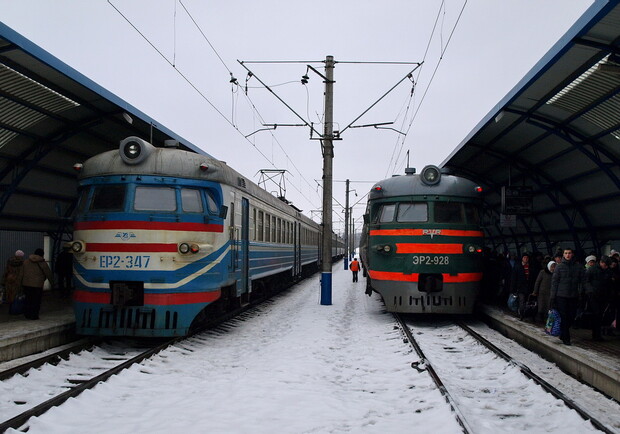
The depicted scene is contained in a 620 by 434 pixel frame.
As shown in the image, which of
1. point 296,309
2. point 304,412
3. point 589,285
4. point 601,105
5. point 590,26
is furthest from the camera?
point 296,309

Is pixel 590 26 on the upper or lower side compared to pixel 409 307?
upper

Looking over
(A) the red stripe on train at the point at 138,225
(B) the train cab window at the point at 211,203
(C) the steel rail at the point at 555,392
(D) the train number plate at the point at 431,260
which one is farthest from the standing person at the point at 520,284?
(A) the red stripe on train at the point at 138,225

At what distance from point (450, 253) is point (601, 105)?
164 inches

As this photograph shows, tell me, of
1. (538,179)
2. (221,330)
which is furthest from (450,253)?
(538,179)

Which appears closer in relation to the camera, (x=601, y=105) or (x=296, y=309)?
(x=601, y=105)

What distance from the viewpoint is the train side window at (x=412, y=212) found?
1202cm

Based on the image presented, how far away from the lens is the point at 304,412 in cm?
554

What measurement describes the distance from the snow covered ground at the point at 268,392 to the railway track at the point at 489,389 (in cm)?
20

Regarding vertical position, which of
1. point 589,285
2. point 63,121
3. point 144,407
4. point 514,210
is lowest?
point 144,407

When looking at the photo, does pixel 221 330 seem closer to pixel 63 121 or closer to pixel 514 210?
pixel 63 121

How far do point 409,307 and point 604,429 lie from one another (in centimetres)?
668

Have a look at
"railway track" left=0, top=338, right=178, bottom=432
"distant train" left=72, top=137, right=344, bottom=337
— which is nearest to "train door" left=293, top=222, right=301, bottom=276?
"distant train" left=72, top=137, right=344, bottom=337

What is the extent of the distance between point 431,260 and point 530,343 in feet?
9.21

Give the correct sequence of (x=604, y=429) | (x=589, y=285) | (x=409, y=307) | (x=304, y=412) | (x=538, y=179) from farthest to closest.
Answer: (x=538, y=179) < (x=409, y=307) < (x=589, y=285) < (x=304, y=412) < (x=604, y=429)
